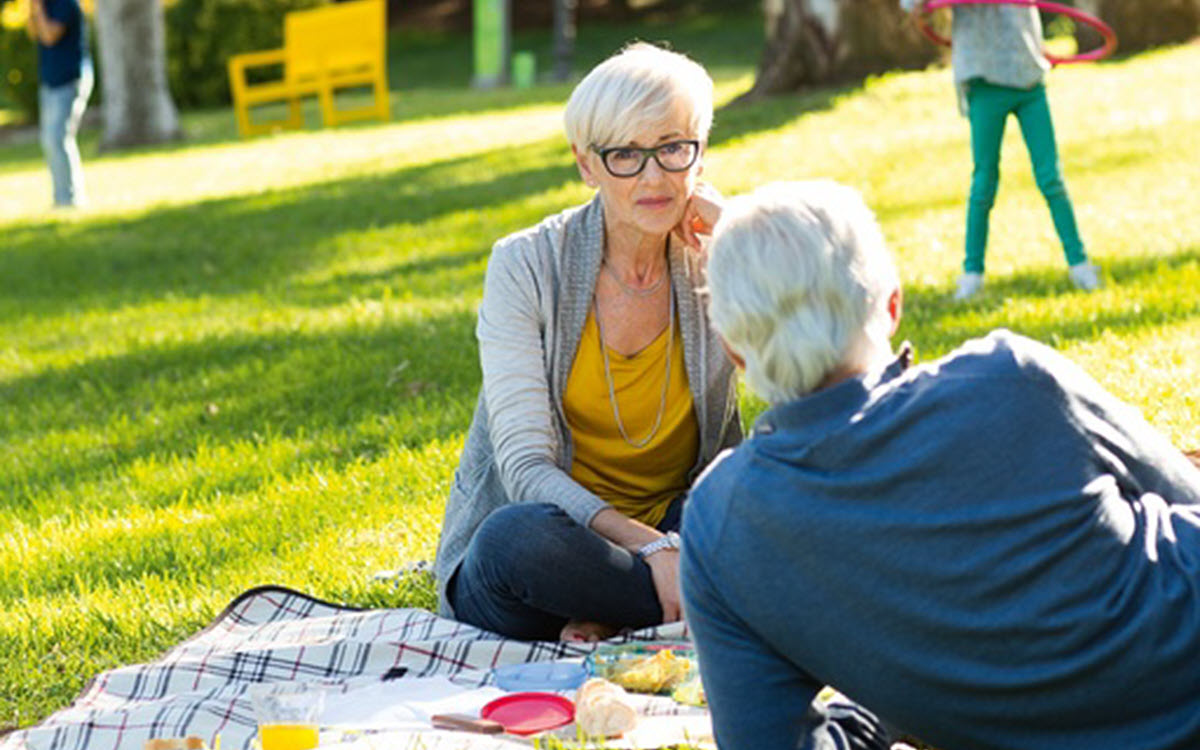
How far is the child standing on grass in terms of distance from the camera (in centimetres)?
743

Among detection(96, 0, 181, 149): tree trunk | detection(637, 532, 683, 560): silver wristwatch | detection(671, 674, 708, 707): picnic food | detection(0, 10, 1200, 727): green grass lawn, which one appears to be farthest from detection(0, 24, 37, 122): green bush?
detection(671, 674, 708, 707): picnic food

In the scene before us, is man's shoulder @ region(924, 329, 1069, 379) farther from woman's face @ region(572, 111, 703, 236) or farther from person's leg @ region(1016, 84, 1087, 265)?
person's leg @ region(1016, 84, 1087, 265)

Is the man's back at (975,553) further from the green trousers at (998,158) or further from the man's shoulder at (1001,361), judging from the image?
the green trousers at (998,158)

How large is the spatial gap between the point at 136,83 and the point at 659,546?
55.5 ft

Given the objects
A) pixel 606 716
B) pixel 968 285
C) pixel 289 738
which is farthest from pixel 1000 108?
pixel 289 738

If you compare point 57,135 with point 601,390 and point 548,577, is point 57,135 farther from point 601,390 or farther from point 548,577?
point 548,577

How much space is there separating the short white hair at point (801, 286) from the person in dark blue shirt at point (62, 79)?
38.7 feet

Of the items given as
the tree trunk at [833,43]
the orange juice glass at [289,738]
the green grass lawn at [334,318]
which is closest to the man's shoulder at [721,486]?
the orange juice glass at [289,738]

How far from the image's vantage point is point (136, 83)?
19594 mm

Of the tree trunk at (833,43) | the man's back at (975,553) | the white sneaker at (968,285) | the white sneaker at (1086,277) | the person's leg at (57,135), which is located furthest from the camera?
the tree trunk at (833,43)

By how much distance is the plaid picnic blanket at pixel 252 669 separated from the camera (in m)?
3.69

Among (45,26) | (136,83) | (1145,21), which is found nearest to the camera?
(45,26)

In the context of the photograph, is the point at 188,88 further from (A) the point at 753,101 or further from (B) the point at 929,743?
(B) the point at 929,743

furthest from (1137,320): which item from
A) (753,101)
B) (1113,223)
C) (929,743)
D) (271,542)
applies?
(753,101)
